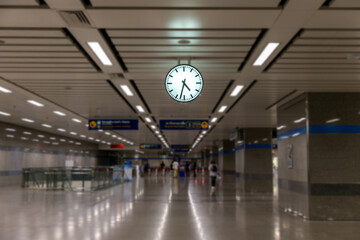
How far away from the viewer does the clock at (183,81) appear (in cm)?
683

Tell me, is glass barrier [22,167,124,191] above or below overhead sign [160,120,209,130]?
below

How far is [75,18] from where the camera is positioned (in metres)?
5.53

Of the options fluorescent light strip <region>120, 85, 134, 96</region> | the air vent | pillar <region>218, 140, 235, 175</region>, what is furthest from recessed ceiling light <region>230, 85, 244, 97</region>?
pillar <region>218, 140, 235, 175</region>

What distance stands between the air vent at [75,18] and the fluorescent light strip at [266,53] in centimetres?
340

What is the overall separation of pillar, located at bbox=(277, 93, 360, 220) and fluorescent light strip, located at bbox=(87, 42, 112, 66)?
615 cm

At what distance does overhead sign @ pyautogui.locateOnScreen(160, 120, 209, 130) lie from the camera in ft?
53.9

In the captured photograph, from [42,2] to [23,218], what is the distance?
6189 mm

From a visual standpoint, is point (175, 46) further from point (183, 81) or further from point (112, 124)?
point (112, 124)

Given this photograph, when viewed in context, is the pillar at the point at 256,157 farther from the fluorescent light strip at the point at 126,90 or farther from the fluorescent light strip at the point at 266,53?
the fluorescent light strip at the point at 266,53

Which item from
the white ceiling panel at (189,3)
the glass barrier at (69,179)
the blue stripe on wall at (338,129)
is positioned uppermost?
the white ceiling panel at (189,3)

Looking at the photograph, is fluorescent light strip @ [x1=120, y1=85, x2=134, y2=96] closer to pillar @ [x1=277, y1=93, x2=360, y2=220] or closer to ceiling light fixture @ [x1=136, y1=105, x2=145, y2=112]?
ceiling light fixture @ [x1=136, y1=105, x2=145, y2=112]

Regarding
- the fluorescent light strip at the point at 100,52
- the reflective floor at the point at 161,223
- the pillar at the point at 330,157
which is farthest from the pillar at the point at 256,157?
the fluorescent light strip at the point at 100,52

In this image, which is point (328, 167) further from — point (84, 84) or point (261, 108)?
point (84, 84)

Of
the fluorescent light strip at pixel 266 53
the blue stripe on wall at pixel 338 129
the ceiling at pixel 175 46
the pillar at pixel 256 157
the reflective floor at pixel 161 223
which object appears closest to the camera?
the ceiling at pixel 175 46
